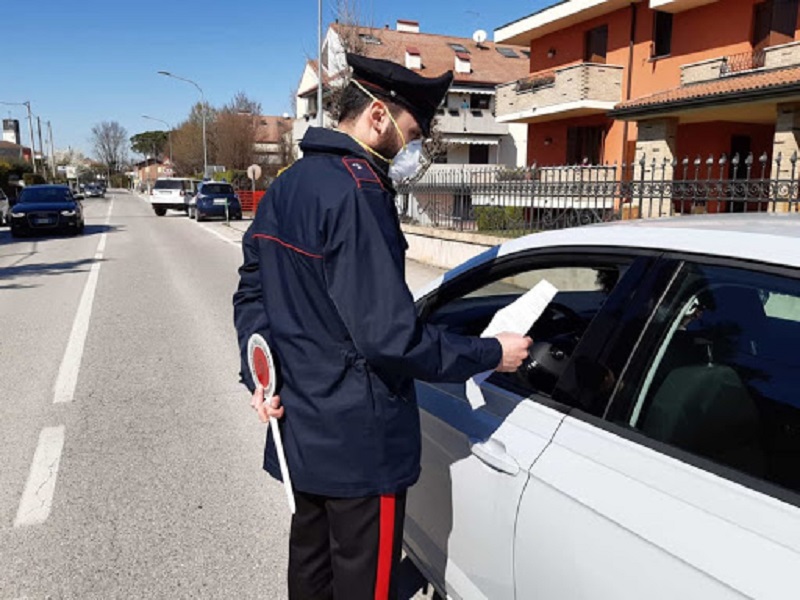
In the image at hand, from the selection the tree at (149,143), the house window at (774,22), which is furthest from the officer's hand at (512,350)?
the tree at (149,143)

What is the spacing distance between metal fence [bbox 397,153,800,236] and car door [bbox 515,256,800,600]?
4.23 meters

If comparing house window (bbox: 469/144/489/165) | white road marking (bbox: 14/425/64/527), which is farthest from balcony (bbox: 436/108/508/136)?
white road marking (bbox: 14/425/64/527)

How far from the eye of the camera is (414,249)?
1384 centimetres

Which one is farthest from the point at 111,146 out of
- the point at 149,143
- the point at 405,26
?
the point at 405,26

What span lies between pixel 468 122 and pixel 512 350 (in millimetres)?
37167

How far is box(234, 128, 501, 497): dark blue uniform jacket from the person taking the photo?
1.49 metres

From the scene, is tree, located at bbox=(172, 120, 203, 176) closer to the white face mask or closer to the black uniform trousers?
the white face mask

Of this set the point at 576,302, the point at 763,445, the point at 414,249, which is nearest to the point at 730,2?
the point at 414,249

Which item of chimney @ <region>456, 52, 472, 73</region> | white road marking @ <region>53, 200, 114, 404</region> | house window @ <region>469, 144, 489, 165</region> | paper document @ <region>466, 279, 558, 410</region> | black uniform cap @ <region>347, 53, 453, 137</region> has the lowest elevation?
white road marking @ <region>53, 200, 114, 404</region>

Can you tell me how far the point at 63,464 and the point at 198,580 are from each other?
63.6 inches

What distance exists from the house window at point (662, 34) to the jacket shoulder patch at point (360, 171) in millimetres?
21336

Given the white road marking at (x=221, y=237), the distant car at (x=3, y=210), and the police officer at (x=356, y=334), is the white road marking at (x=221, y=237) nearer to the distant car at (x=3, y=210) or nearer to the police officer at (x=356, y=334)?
the distant car at (x=3, y=210)

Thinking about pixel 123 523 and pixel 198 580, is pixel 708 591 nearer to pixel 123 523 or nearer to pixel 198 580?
pixel 198 580

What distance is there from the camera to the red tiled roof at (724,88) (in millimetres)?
13383
